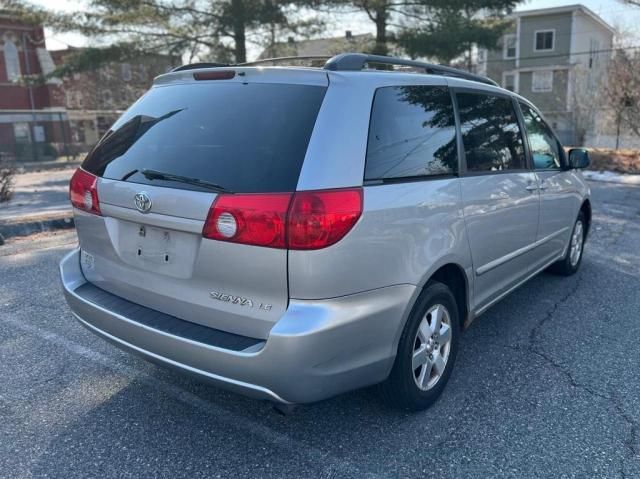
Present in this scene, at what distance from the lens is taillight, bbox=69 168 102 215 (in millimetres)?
2990

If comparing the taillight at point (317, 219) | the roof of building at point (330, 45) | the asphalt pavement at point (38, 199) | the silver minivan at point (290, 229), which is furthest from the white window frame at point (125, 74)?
the taillight at point (317, 219)

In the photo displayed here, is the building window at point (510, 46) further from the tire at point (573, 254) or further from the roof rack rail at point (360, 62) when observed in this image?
the roof rack rail at point (360, 62)

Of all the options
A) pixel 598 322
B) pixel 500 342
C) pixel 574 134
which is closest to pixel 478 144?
pixel 500 342

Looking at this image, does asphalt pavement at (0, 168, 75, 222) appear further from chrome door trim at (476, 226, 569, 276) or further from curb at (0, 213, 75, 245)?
chrome door trim at (476, 226, 569, 276)

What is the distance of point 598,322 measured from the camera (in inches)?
175

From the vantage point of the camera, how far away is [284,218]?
7.63 feet

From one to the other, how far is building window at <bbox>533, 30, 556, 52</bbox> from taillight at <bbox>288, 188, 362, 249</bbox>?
3667 cm

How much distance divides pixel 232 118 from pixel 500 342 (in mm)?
2621

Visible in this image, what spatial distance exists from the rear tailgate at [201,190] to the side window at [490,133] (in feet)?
4.18

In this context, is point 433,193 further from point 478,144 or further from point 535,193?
point 535,193

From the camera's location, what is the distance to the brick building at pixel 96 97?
123 feet

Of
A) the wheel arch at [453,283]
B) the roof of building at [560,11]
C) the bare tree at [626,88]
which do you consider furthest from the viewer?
the roof of building at [560,11]

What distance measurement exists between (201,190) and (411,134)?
1184 millimetres

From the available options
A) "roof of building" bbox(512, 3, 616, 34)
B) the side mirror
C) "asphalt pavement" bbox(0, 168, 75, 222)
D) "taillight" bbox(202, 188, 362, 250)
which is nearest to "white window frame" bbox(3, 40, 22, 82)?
"asphalt pavement" bbox(0, 168, 75, 222)
